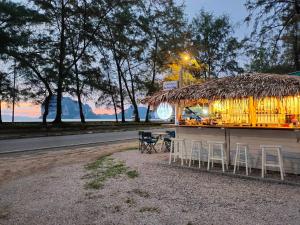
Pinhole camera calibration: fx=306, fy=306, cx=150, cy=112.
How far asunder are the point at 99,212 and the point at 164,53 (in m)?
35.5

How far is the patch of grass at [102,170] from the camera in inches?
342

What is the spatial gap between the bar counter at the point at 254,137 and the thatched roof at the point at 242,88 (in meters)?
1.14

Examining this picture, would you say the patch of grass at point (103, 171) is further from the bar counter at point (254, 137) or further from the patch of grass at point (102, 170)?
the bar counter at point (254, 137)

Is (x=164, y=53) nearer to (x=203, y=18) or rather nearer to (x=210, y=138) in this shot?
(x=203, y=18)

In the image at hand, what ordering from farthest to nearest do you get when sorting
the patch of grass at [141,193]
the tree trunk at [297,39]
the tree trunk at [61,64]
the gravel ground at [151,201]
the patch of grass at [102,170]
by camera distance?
the tree trunk at [61,64], the tree trunk at [297,39], the patch of grass at [102,170], the patch of grass at [141,193], the gravel ground at [151,201]

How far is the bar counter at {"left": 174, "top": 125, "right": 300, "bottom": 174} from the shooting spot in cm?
930

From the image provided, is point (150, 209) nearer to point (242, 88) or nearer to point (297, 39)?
point (242, 88)

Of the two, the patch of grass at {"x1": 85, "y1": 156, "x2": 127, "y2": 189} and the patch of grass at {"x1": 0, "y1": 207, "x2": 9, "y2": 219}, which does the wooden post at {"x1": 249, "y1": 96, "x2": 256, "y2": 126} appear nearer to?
the patch of grass at {"x1": 85, "y1": 156, "x2": 127, "y2": 189}

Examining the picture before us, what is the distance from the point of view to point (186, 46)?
41.7 meters

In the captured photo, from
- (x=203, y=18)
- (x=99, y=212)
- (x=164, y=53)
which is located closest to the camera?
(x=99, y=212)

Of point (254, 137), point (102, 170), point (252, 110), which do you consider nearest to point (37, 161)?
point (102, 170)

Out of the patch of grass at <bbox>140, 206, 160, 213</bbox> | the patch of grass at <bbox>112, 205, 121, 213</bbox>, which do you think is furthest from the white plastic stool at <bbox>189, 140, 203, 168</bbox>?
the patch of grass at <bbox>112, 205, 121, 213</bbox>

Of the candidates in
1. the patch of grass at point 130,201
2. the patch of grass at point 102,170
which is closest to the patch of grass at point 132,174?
the patch of grass at point 102,170

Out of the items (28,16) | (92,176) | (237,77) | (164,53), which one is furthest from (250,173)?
(164,53)
